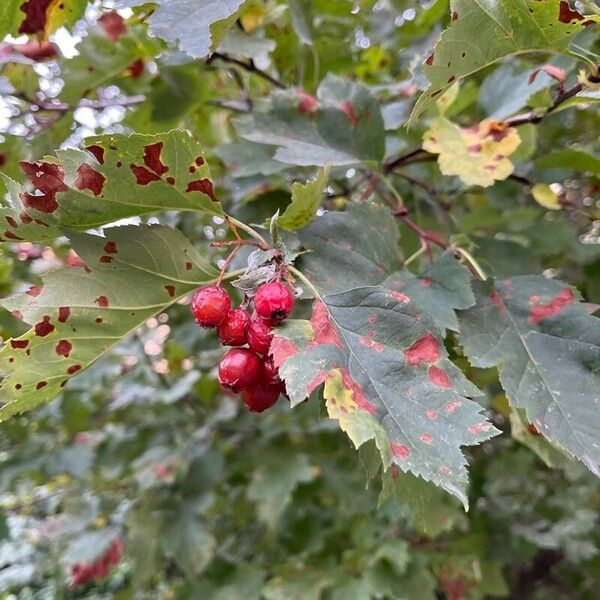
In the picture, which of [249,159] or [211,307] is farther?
[249,159]

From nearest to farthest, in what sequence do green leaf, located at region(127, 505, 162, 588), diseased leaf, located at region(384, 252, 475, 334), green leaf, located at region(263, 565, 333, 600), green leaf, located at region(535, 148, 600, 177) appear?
diseased leaf, located at region(384, 252, 475, 334)
green leaf, located at region(535, 148, 600, 177)
green leaf, located at region(263, 565, 333, 600)
green leaf, located at region(127, 505, 162, 588)

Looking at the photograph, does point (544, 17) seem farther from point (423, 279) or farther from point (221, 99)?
point (221, 99)

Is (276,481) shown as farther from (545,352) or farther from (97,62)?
(97,62)

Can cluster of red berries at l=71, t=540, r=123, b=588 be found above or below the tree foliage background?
below

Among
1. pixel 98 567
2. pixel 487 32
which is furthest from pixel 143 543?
pixel 487 32

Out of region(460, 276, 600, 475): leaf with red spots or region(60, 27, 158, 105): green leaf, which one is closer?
region(460, 276, 600, 475): leaf with red spots

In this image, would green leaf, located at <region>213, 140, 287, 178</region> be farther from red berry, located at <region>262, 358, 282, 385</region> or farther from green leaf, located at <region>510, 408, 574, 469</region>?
green leaf, located at <region>510, 408, 574, 469</region>

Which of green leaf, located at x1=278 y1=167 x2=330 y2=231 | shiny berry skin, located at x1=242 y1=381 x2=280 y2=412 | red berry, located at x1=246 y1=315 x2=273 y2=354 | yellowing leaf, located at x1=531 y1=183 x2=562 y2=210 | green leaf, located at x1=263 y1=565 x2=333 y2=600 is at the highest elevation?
green leaf, located at x1=278 y1=167 x2=330 y2=231

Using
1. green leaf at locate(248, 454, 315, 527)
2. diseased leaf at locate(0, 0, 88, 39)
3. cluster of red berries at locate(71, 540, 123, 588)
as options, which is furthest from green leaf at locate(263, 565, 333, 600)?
diseased leaf at locate(0, 0, 88, 39)
